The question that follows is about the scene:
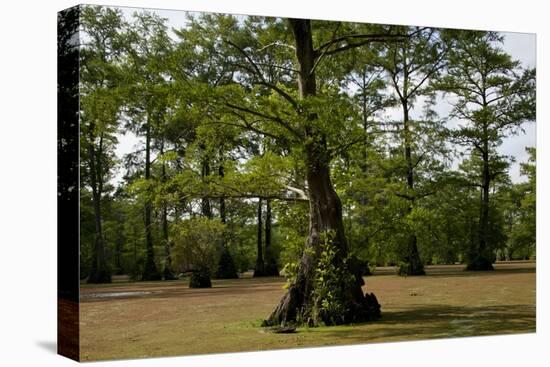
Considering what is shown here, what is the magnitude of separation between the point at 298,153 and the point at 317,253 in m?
1.25

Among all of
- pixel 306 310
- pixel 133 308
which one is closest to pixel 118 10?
pixel 133 308

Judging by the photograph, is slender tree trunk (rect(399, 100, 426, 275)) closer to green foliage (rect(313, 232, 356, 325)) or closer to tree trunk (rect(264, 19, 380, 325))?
tree trunk (rect(264, 19, 380, 325))

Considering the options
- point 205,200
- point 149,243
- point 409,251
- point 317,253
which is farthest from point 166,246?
point 409,251

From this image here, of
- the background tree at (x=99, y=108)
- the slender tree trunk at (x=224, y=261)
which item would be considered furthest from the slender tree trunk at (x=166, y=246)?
the background tree at (x=99, y=108)

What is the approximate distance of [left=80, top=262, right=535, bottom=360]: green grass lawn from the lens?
858cm

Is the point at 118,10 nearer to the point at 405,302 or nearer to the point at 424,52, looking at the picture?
the point at 424,52

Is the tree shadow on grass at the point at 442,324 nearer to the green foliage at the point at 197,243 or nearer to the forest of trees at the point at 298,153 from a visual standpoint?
the forest of trees at the point at 298,153

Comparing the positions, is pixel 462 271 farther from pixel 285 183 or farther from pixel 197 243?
pixel 197 243

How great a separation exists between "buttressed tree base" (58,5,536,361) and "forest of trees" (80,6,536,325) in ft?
0.08

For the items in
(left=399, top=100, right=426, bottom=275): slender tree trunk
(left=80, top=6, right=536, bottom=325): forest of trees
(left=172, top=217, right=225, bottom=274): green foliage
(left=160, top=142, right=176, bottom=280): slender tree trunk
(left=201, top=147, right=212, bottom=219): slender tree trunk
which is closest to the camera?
(left=80, top=6, right=536, bottom=325): forest of trees

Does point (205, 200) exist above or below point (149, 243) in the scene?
above

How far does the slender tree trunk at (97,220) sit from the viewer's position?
8.48m

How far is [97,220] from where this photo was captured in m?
8.62

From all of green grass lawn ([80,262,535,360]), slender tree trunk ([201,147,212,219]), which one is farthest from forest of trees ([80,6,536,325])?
green grass lawn ([80,262,535,360])
